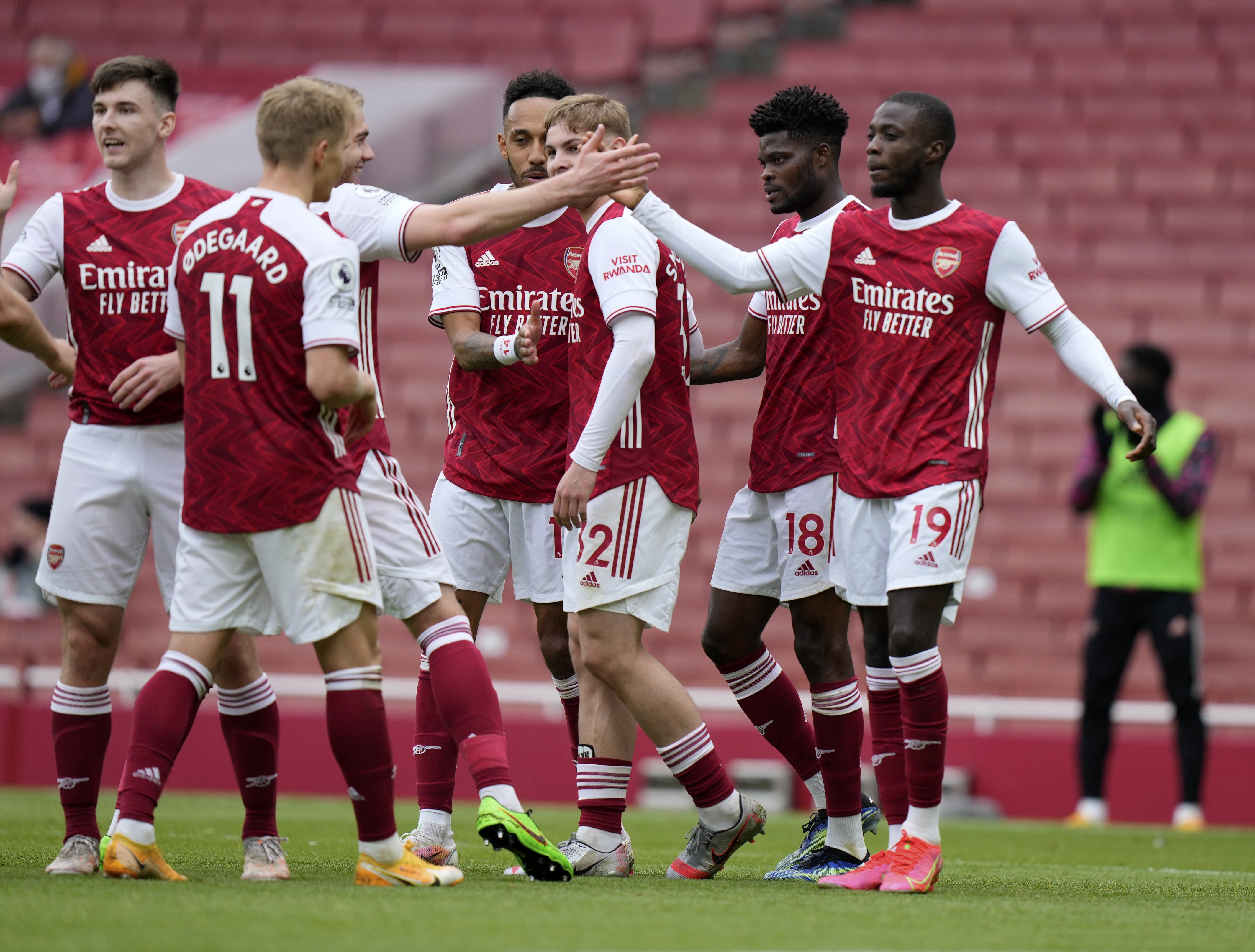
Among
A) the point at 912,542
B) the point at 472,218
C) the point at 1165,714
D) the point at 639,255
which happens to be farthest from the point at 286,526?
the point at 1165,714

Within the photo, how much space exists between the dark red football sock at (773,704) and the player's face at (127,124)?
2464 mm

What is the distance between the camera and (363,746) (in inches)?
169

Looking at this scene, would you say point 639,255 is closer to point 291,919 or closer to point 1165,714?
point 291,919

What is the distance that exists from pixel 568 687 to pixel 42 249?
231cm

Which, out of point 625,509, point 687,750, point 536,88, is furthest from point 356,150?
point 687,750

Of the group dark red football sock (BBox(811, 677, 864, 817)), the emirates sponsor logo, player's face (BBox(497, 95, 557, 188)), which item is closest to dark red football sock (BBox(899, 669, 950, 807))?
the emirates sponsor logo

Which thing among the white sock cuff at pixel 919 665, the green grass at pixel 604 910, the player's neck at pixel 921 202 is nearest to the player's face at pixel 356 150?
the player's neck at pixel 921 202

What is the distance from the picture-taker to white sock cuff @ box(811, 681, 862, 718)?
5.35 meters

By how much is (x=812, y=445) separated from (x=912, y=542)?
709mm

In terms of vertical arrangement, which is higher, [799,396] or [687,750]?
[799,396]

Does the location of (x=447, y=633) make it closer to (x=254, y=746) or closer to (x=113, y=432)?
(x=254, y=746)

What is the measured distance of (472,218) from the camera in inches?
178

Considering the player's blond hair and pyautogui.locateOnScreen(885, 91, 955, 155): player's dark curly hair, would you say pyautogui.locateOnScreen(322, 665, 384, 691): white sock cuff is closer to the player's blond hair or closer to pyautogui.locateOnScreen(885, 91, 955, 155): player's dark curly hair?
the player's blond hair

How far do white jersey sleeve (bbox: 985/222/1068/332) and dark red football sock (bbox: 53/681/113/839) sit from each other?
115 inches
